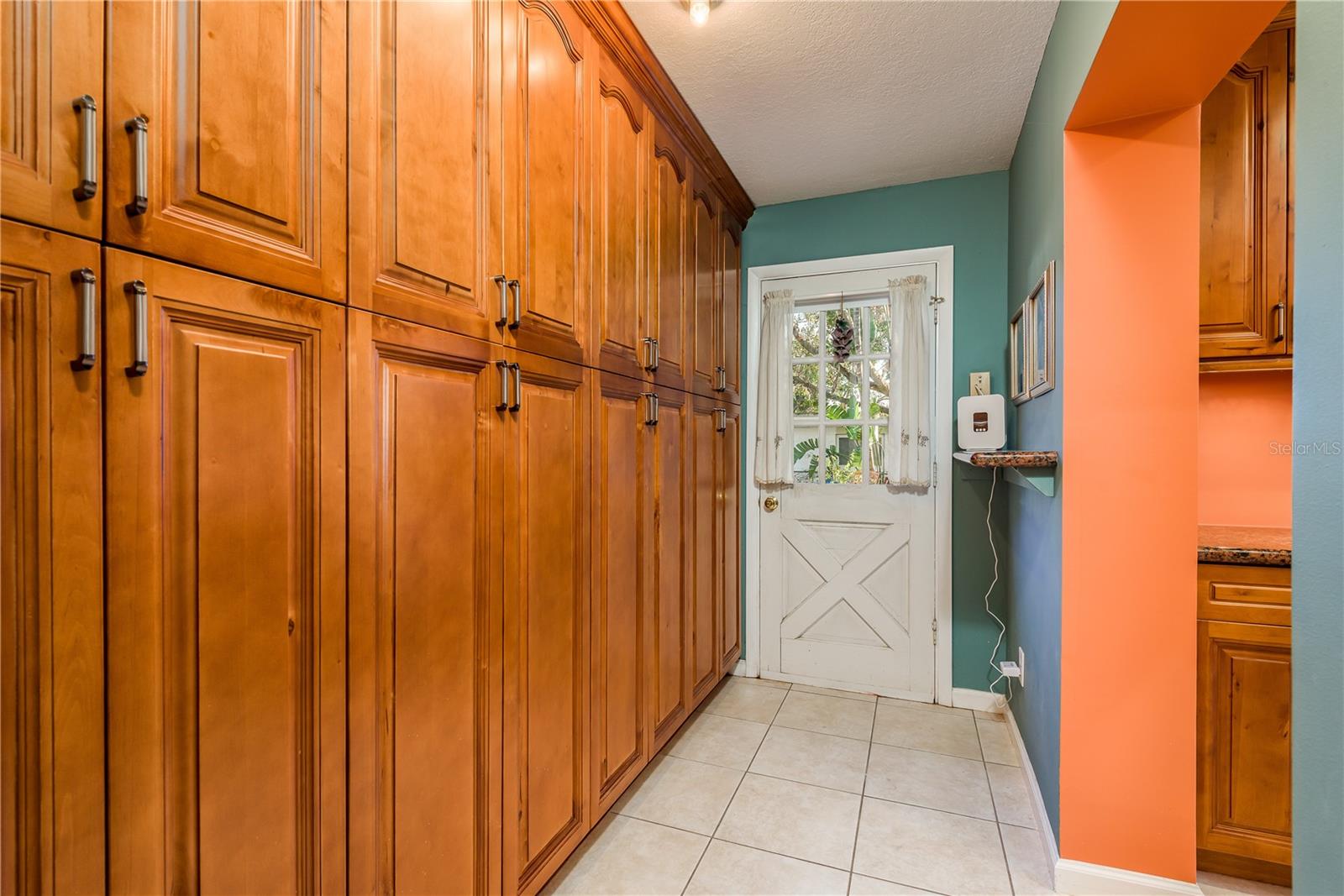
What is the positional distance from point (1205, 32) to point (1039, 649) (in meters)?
1.72

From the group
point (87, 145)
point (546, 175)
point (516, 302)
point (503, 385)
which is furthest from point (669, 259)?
point (87, 145)

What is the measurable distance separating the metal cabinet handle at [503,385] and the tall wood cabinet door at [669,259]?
2.66 feet

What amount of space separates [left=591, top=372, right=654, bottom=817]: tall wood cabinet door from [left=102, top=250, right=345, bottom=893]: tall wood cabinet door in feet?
2.89

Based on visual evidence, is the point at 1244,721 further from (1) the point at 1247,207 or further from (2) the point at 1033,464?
(1) the point at 1247,207

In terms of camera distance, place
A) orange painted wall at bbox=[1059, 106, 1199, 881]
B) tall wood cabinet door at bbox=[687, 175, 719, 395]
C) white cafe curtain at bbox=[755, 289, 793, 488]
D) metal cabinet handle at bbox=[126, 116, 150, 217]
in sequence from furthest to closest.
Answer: white cafe curtain at bbox=[755, 289, 793, 488] < tall wood cabinet door at bbox=[687, 175, 719, 395] < orange painted wall at bbox=[1059, 106, 1199, 881] < metal cabinet handle at bbox=[126, 116, 150, 217]

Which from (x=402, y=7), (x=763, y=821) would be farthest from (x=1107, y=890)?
(x=402, y=7)

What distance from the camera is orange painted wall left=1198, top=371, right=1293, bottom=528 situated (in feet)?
6.82

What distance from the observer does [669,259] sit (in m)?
2.28

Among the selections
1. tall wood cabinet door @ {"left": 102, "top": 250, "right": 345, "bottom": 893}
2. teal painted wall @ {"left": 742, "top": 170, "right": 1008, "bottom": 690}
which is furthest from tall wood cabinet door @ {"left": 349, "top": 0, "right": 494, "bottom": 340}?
teal painted wall @ {"left": 742, "top": 170, "right": 1008, "bottom": 690}

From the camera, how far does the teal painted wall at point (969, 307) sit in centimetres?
283

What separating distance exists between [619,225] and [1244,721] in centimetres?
234

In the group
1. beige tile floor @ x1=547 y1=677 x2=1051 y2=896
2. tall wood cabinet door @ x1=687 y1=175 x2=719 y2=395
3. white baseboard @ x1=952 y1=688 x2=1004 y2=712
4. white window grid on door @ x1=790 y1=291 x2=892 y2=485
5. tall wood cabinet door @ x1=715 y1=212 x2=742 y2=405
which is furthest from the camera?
white window grid on door @ x1=790 y1=291 x2=892 y2=485

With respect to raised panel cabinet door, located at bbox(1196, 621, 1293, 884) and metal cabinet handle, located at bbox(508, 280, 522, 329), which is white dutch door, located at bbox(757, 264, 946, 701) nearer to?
raised panel cabinet door, located at bbox(1196, 621, 1293, 884)

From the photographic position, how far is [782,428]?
316 cm
